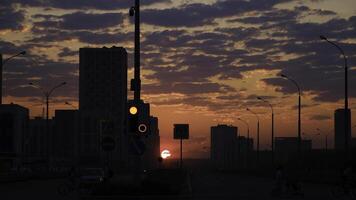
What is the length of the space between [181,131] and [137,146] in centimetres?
1446

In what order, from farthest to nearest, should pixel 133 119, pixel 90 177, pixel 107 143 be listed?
pixel 90 177
pixel 107 143
pixel 133 119

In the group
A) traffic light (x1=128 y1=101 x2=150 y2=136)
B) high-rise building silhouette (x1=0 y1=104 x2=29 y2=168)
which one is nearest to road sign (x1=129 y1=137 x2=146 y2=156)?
traffic light (x1=128 y1=101 x2=150 y2=136)

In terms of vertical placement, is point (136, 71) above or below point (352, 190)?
above

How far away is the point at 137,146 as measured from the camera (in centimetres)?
2592

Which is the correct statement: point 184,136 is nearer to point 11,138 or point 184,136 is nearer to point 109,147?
point 109,147

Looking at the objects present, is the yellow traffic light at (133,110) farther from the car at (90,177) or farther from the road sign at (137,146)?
the car at (90,177)

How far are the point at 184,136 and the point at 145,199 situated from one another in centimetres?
1301

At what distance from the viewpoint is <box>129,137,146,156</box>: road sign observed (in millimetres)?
25875

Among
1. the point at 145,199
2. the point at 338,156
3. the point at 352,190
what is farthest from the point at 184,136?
the point at 338,156

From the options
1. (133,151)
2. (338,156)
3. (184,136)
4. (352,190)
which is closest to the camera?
(133,151)

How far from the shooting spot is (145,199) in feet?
89.7

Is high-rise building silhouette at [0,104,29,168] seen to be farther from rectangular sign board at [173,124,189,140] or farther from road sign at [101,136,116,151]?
road sign at [101,136,116,151]

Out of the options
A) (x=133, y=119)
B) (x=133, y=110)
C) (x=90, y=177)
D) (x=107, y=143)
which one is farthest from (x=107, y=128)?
(x=90, y=177)

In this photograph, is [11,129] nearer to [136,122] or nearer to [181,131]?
[181,131]
